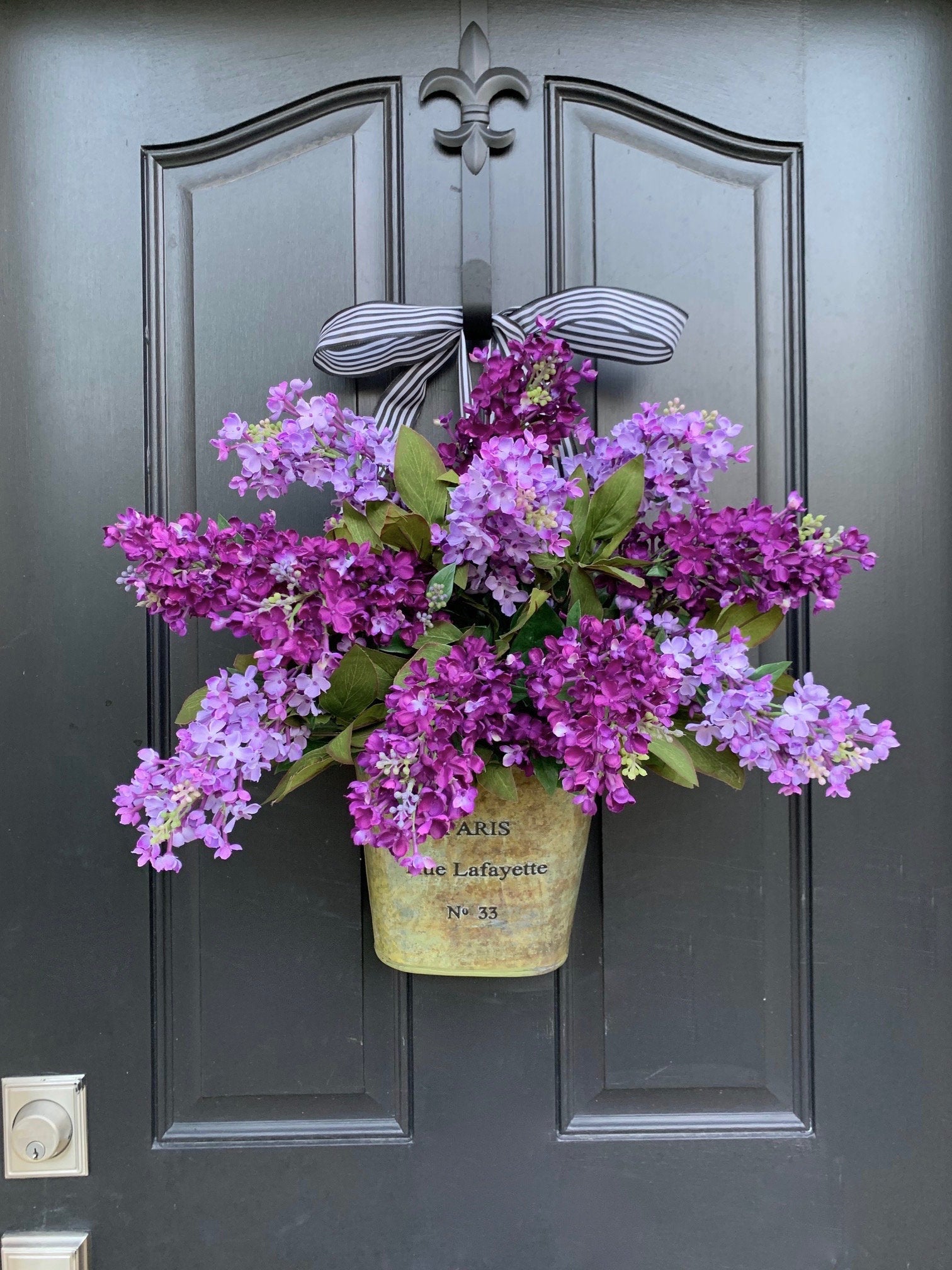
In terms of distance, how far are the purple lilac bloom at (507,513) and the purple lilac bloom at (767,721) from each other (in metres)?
0.12

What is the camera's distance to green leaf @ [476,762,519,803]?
0.63 m

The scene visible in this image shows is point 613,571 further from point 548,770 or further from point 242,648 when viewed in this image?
point 242,648

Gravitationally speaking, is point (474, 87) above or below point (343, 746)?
above

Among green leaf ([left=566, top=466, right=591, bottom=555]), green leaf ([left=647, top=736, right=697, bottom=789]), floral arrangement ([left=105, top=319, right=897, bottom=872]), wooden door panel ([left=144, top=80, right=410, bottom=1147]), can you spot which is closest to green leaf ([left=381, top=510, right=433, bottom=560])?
floral arrangement ([left=105, top=319, right=897, bottom=872])

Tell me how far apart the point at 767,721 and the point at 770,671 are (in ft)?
0.17

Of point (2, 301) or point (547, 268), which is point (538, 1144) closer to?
point (547, 268)

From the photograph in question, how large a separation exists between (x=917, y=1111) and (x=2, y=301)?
4.58 ft

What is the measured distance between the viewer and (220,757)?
23.1 inches

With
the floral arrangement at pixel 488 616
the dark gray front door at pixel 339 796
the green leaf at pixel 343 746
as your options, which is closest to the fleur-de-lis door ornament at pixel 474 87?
the dark gray front door at pixel 339 796

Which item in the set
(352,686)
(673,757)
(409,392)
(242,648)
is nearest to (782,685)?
(673,757)

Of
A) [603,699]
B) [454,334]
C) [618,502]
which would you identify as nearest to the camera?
[603,699]

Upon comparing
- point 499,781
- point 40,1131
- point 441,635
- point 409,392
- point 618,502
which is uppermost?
point 409,392

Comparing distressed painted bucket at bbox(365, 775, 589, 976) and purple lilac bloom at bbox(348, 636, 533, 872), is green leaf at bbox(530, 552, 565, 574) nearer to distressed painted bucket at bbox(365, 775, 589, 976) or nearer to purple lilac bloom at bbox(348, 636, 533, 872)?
purple lilac bloom at bbox(348, 636, 533, 872)

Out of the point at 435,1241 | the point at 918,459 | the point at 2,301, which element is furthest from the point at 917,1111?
the point at 2,301
